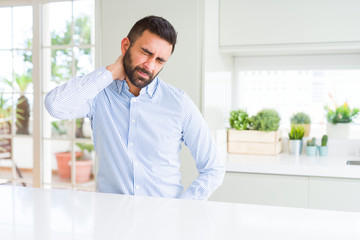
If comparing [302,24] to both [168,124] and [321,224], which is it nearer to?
[168,124]

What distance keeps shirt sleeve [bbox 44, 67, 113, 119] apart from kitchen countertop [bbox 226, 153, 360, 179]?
4.31 feet

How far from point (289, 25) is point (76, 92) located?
69.1 inches

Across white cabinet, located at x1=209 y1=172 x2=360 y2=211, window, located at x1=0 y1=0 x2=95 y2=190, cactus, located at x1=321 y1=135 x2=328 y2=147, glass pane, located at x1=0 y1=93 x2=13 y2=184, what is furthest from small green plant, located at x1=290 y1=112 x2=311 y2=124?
glass pane, located at x1=0 y1=93 x2=13 y2=184

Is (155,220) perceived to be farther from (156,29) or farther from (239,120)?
(239,120)

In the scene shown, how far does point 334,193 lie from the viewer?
8.12 ft

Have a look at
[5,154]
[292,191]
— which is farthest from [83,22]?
[292,191]

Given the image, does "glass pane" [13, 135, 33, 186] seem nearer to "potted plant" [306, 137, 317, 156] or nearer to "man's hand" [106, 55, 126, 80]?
"potted plant" [306, 137, 317, 156]

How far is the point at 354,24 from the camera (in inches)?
105

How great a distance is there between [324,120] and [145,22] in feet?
7.14

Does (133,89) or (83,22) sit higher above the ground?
(83,22)

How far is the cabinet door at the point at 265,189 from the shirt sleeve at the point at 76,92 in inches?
53.7

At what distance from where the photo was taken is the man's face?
149 centimetres

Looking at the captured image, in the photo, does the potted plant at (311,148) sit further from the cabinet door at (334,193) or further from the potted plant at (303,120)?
the cabinet door at (334,193)

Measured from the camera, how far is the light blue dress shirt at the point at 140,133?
155 cm
